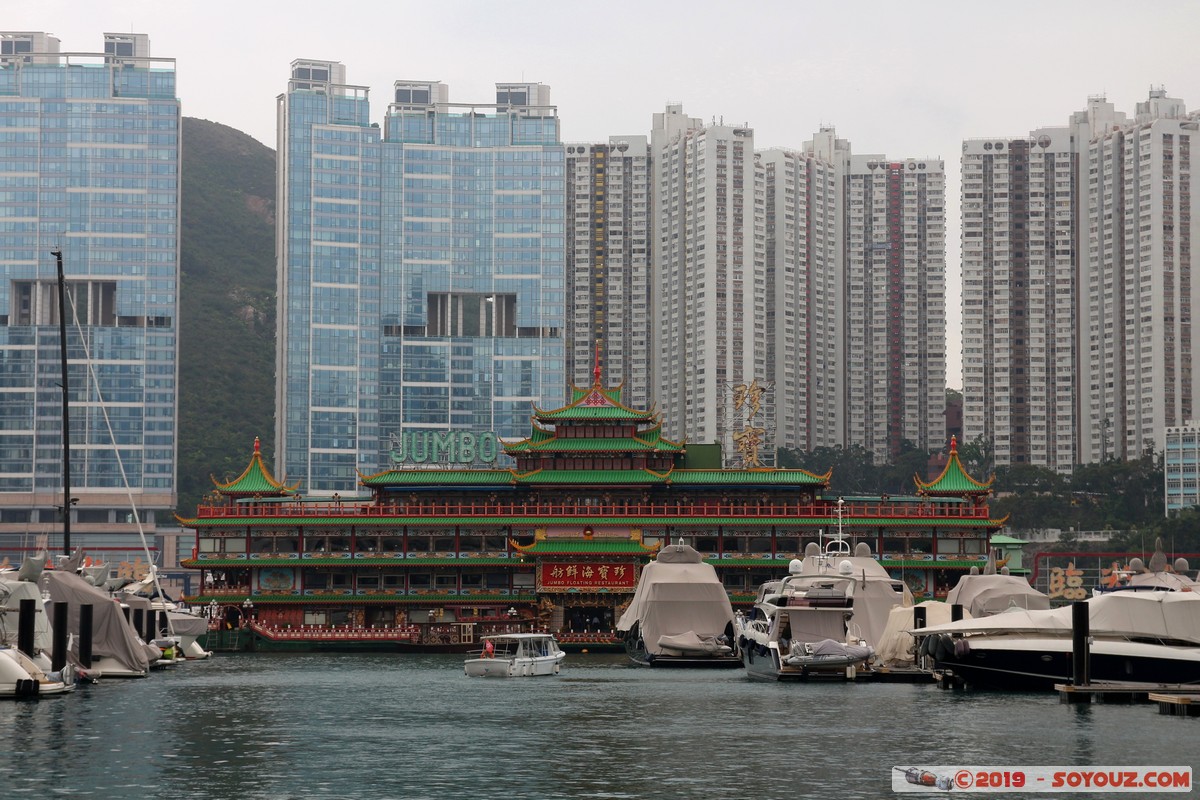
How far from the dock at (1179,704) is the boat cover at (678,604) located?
115ft

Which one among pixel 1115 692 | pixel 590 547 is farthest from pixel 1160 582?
pixel 590 547

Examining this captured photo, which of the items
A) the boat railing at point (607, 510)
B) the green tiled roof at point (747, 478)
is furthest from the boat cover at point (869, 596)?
the green tiled roof at point (747, 478)

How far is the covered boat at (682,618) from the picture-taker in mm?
84125

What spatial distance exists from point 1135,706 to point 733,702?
521 inches

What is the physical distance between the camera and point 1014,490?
651 feet

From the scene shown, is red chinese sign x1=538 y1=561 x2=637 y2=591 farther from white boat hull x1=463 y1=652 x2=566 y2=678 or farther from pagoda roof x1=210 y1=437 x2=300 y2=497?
white boat hull x1=463 y1=652 x2=566 y2=678

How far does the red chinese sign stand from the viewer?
107375mm

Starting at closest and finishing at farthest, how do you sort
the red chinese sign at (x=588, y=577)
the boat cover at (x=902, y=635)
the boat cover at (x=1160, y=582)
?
the boat cover at (x=1160, y=582) < the boat cover at (x=902, y=635) < the red chinese sign at (x=588, y=577)

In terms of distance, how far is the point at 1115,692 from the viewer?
55.6 metres

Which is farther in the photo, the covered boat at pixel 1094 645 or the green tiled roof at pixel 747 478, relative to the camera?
the green tiled roof at pixel 747 478

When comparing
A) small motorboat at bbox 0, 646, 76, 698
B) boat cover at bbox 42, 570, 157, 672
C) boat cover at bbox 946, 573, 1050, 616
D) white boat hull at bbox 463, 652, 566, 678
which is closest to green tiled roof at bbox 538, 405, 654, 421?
white boat hull at bbox 463, 652, 566, 678

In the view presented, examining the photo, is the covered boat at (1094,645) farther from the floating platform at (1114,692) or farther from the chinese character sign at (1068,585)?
the chinese character sign at (1068,585)

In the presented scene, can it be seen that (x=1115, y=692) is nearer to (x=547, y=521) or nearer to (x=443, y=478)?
(x=547, y=521)

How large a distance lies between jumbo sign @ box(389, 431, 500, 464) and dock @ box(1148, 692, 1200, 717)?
2704 inches
